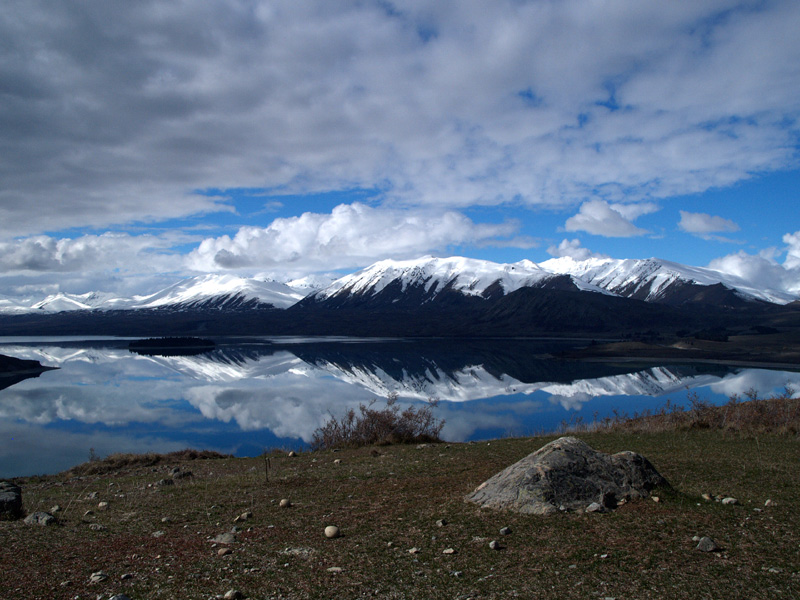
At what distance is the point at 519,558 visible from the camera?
5.63 m

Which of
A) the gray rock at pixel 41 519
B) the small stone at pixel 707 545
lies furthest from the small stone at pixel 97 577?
the small stone at pixel 707 545

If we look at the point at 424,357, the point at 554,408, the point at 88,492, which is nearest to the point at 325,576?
the point at 88,492

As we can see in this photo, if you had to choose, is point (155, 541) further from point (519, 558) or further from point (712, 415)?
point (712, 415)

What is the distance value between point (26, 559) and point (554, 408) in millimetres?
33158

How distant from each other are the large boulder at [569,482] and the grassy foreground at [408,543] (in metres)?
0.24

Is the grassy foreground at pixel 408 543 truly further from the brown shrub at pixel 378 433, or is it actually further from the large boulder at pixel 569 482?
the brown shrub at pixel 378 433

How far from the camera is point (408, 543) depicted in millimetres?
6305

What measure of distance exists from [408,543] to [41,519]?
5.52 metres

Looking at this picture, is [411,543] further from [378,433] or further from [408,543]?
[378,433]

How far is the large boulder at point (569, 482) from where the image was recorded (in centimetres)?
702

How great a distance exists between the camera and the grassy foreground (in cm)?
511

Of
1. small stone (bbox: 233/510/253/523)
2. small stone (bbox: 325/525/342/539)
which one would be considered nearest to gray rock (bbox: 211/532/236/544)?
small stone (bbox: 233/510/253/523)

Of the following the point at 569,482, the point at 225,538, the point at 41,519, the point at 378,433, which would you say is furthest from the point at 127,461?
the point at 569,482

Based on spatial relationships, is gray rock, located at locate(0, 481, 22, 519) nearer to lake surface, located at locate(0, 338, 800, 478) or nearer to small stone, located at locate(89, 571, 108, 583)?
small stone, located at locate(89, 571, 108, 583)
